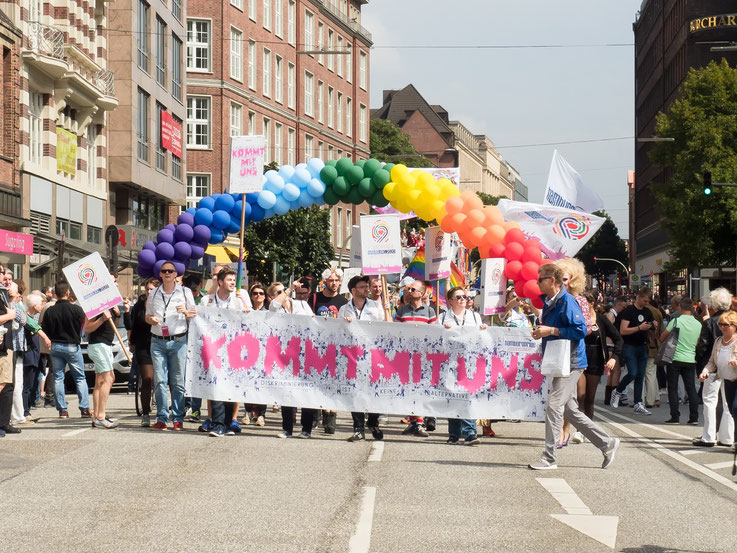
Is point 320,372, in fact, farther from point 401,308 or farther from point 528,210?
point 528,210

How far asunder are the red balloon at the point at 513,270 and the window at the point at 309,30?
5551 cm

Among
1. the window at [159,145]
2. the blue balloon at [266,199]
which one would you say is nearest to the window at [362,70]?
the window at [159,145]

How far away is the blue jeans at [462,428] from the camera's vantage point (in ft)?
45.1

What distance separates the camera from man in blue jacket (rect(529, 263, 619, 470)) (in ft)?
37.4

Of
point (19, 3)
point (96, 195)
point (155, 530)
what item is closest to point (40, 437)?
point (155, 530)

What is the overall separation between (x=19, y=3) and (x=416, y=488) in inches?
1045

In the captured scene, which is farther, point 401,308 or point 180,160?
point 180,160

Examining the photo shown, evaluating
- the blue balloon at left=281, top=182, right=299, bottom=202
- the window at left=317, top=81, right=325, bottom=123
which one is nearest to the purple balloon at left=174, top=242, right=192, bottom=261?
the blue balloon at left=281, top=182, right=299, bottom=202

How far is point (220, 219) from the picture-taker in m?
18.7

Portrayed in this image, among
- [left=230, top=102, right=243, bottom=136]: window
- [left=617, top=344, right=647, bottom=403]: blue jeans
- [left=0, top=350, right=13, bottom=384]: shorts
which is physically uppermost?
[left=230, top=102, right=243, bottom=136]: window

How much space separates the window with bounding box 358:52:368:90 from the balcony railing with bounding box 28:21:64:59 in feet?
155

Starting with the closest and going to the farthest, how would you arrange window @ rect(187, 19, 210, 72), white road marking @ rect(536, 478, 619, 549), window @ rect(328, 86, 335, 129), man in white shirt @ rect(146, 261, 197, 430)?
white road marking @ rect(536, 478, 619, 549) < man in white shirt @ rect(146, 261, 197, 430) < window @ rect(187, 19, 210, 72) < window @ rect(328, 86, 335, 129)

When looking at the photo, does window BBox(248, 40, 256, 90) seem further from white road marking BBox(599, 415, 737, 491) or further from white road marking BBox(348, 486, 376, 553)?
white road marking BBox(348, 486, 376, 553)

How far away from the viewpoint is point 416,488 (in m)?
9.83
